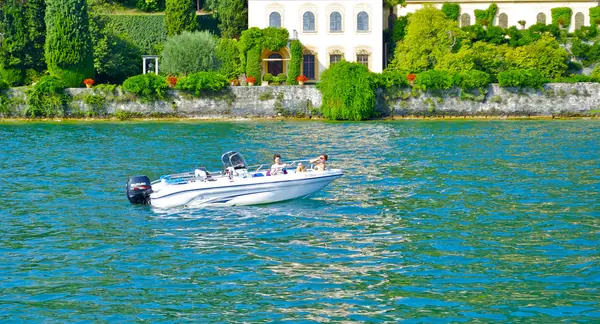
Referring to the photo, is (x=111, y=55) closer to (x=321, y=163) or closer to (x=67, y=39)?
→ (x=67, y=39)

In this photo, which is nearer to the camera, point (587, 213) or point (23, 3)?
point (587, 213)

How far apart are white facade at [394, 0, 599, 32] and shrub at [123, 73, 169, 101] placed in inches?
763

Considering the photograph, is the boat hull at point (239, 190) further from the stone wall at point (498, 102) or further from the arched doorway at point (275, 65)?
the arched doorway at point (275, 65)

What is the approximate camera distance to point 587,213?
27.2 metres

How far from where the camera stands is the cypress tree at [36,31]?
64.0 meters

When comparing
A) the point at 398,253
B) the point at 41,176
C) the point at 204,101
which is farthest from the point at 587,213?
the point at 204,101

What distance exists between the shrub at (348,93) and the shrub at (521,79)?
787 centimetres

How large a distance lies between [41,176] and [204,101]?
2546 centimetres

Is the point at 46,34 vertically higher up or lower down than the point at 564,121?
higher up

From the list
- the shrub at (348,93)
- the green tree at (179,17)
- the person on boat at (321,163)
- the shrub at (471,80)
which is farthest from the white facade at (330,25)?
the person on boat at (321,163)

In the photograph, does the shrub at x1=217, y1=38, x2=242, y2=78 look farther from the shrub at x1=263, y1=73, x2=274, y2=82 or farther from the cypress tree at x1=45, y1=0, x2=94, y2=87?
the cypress tree at x1=45, y1=0, x2=94, y2=87

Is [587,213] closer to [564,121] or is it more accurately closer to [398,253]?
[398,253]

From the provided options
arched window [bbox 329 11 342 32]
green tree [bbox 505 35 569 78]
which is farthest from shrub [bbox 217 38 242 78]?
green tree [bbox 505 35 569 78]

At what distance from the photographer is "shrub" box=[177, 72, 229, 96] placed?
60.1 m
